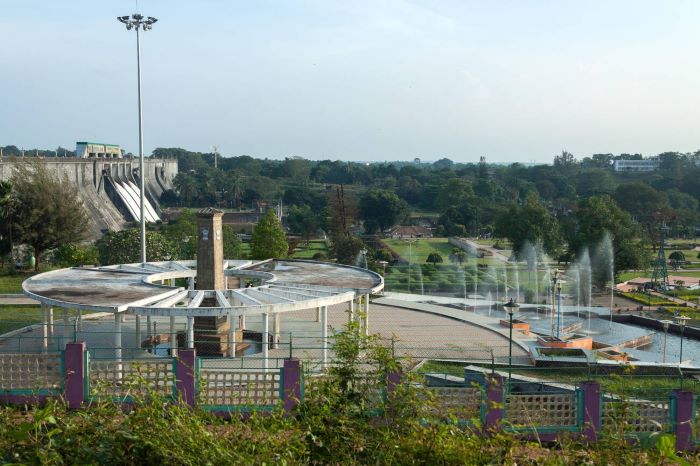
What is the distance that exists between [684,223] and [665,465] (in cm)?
6197

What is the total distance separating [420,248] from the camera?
53375mm

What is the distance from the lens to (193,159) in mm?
142625

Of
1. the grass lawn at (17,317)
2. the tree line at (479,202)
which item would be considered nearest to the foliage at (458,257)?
the tree line at (479,202)

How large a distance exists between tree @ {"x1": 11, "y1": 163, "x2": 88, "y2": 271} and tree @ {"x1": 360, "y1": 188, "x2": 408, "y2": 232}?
34949mm

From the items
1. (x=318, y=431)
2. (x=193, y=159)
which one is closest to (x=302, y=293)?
(x=318, y=431)

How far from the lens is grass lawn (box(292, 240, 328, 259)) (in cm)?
4644

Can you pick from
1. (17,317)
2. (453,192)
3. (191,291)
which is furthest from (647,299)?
(453,192)

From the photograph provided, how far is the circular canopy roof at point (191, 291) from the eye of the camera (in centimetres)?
1488

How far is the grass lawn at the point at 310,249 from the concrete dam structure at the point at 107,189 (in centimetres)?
1423

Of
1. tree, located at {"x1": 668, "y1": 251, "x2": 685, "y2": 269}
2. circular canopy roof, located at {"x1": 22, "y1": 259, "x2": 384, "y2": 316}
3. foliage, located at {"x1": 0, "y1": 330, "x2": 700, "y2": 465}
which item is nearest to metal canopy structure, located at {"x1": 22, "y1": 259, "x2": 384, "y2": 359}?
circular canopy roof, located at {"x1": 22, "y1": 259, "x2": 384, "y2": 316}

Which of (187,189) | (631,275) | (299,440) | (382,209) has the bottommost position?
(631,275)

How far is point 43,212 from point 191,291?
15844 millimetres

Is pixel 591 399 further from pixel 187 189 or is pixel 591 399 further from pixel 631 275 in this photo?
pixel 187 189

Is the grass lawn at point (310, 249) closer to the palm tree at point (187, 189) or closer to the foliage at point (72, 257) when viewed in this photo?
the foliage at point (72, 257)
